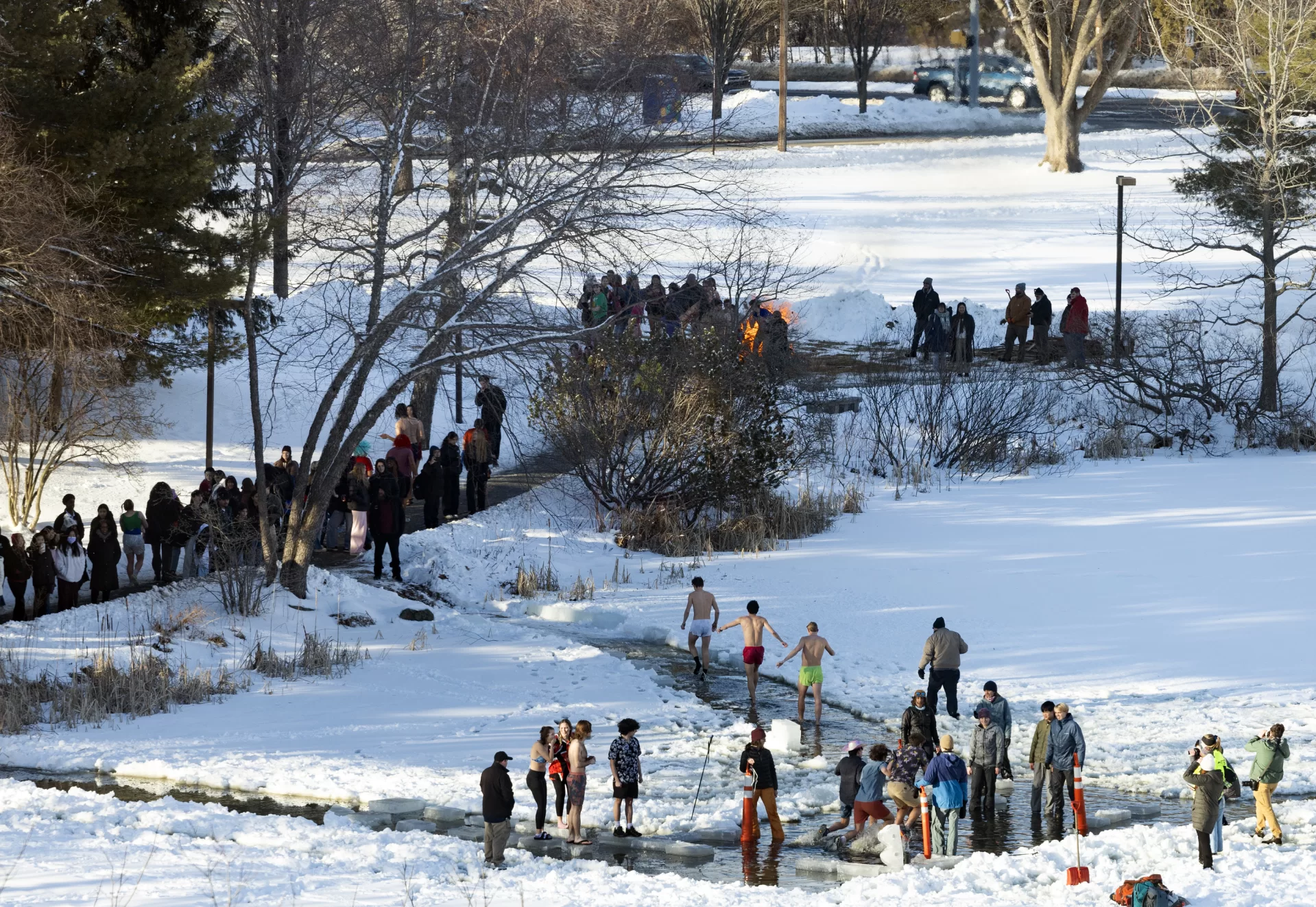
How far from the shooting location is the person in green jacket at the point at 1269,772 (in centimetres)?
1305

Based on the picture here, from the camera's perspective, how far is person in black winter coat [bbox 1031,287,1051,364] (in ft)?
105

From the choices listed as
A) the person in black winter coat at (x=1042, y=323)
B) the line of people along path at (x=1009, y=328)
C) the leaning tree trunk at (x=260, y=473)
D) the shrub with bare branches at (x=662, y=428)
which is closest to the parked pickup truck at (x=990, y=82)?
the person in black winter coat at (x=1042, y=323)

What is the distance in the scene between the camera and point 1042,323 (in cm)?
3195

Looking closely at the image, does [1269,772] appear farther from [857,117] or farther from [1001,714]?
[857,117]

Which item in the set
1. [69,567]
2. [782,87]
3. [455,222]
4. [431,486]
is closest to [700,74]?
[782,87]

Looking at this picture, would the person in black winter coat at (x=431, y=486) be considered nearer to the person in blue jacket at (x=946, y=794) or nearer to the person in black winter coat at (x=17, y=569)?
the person in black winter coat at (x=17, y=569)

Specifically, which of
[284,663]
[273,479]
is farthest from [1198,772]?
[273,479]

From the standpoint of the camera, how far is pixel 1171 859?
12.4 metres

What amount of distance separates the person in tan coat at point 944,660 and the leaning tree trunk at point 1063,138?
32.0 m

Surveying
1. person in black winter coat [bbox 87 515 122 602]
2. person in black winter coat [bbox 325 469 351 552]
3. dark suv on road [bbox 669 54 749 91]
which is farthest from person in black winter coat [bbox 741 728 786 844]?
dark suv on road [bbox 669 54 749 91]

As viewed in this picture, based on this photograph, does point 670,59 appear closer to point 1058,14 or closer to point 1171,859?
point 1058,14

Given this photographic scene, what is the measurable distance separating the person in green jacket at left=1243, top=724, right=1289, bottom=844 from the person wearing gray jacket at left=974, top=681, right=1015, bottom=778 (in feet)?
7.21

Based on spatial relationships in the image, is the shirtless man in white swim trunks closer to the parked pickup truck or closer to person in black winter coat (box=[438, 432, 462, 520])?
person in black winter coat (box=[438, 432, 462, 520])

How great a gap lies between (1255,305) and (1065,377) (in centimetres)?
571
